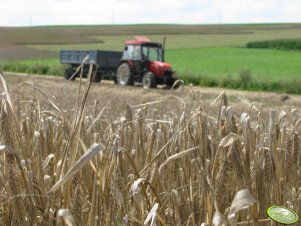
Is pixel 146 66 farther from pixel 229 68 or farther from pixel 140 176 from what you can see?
pixel 140 176

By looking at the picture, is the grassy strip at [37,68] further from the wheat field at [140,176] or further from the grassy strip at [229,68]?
the wheat field at [140,176]

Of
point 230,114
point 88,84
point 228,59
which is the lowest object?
point 228,59

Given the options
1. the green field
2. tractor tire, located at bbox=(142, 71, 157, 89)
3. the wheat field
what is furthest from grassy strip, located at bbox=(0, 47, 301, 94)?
the wheat field

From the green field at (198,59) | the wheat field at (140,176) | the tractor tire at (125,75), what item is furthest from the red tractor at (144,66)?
the wheat field at (140,176)

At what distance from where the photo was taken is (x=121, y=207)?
6.32 feet

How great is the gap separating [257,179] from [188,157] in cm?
36

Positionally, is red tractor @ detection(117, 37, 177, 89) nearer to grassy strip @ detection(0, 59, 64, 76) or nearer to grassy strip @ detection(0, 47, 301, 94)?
grassy strip @ detection(0, 47, 301, 94)


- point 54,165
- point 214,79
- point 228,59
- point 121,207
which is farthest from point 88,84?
point 228,59

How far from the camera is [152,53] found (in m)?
20.1

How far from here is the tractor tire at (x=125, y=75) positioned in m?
20.3

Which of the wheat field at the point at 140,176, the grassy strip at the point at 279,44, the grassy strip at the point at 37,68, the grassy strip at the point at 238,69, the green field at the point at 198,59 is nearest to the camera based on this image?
the wheat field at the point at 140,176

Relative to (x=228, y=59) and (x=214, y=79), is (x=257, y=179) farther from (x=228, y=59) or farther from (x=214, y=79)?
(x=228, y=59)

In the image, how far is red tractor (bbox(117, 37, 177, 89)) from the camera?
19.4 meters

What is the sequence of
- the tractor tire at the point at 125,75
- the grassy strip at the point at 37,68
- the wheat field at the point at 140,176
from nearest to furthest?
1. the wheat field at the point at 140,176
2. the tractor tire at the point at 125,75
3. the grassy strip at the point at 37,68
